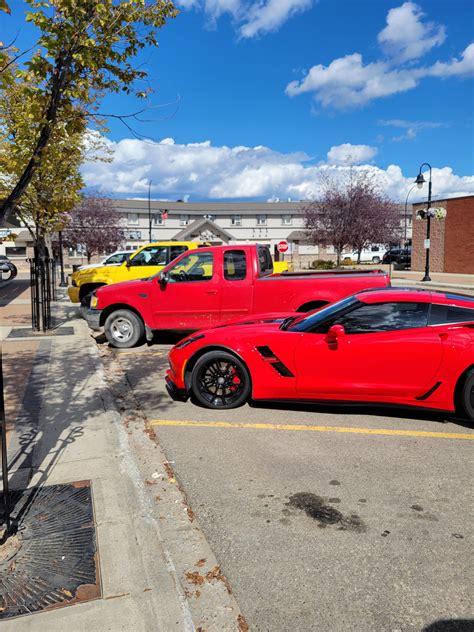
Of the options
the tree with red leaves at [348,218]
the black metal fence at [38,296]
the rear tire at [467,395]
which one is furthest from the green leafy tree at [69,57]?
the tree with red leaves at [348,218]

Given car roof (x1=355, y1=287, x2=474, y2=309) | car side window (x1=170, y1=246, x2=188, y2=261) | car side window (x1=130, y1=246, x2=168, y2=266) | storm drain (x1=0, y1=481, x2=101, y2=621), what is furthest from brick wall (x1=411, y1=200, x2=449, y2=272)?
storm drain (x1=0, y1=481, x2=101, y2=621)

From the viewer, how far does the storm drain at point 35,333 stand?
10773 millimetres

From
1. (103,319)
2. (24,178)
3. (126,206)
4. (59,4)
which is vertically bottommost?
(103,319)

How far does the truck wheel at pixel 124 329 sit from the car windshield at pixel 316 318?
457cm

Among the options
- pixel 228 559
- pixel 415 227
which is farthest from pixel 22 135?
pixel 415 227

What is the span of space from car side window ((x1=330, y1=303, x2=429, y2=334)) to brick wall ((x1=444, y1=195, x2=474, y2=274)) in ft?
107

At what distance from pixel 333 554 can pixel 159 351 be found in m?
6.77

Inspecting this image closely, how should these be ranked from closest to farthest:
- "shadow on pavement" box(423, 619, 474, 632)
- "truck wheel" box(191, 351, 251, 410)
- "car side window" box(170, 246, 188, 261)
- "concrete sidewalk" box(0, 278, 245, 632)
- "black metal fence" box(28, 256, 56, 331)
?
"shadow on pavement" box(423, 619, 474, 632)
"concrete sidewalk" box(0, 278, 245, 632)
"truck wheel" box(191, 351, 251, 410)
"black metal fence" box(28, 256, 56, 331)
"car side window" box(170, 246, 188, 261)

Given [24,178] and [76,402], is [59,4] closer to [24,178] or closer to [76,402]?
[24,178]

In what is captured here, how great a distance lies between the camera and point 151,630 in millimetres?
2400

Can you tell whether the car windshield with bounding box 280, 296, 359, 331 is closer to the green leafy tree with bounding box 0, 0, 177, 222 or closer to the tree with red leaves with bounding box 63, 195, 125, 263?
the green leafy tree with bounding box 0, 0, 177, 222

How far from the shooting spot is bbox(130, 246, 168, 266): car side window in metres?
12.8

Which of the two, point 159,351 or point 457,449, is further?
point 159,351

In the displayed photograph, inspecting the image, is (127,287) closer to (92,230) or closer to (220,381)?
(220,381)
